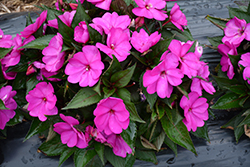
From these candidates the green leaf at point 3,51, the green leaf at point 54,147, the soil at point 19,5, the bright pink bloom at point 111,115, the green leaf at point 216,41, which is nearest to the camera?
the bright pink bloom at point 111,115

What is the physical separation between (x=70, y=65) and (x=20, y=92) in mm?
536

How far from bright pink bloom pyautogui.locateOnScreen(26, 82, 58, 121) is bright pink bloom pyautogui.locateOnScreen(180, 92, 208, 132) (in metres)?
0.68

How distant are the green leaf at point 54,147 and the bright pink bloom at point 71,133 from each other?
0.46 ft

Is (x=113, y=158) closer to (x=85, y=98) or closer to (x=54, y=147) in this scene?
(x=54, y=147)

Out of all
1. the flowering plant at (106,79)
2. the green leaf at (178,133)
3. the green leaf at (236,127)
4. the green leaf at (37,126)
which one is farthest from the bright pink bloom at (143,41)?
the green leaf at (236,127)

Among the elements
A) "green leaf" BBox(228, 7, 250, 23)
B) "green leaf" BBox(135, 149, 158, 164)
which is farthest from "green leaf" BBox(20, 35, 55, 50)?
"green leaf" BBox(228, 7, 250, 23)

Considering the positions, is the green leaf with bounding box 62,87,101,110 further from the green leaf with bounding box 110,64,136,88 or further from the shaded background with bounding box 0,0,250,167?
the shaded background with bounding box 0,0,250,167

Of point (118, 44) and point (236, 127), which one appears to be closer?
point (118, 44)

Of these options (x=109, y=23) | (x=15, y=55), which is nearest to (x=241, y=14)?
(x=109, y=23)

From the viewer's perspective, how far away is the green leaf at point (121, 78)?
95 cm

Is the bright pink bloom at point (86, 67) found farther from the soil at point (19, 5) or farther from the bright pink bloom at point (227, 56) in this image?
the soil at point (19, 5)

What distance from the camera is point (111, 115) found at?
3.14ft

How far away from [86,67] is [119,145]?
0.50m

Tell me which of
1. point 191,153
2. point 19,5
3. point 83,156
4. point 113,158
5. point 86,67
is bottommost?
point 191,153
